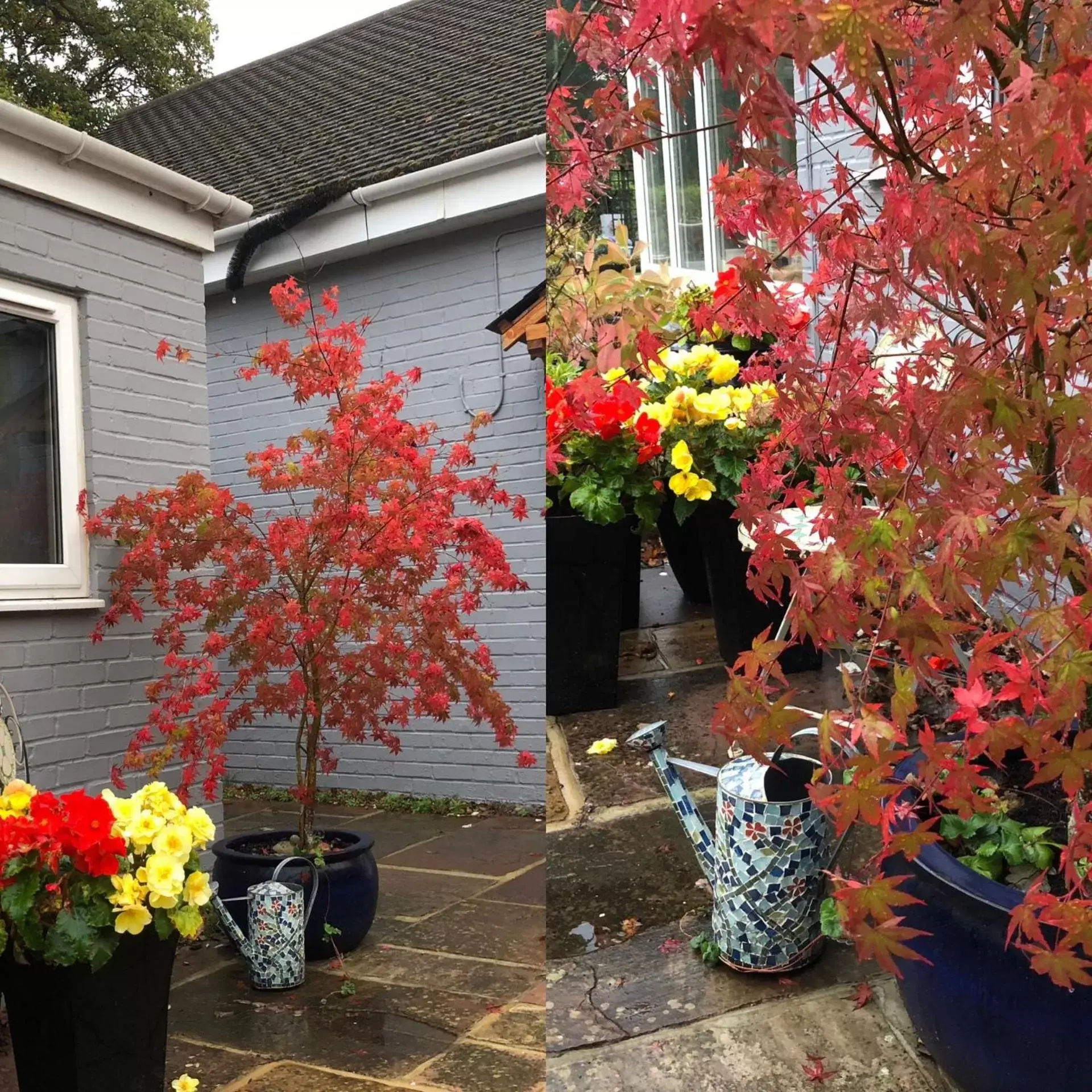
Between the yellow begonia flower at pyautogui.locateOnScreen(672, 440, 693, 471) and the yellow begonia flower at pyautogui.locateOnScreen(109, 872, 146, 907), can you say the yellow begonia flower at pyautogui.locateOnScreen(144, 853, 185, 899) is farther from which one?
the yellow begonia flower at pyautogui.locateOnScreen(672, 440, 693, 471)

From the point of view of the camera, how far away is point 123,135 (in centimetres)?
125

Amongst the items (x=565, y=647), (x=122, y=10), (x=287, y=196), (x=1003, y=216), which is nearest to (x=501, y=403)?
(x=287, y=196)

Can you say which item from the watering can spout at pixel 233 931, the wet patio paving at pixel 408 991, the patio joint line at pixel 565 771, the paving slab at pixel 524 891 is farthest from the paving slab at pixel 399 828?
the patio joint line at pixel 565 771

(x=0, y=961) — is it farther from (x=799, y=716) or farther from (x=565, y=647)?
(x=799, y=716)

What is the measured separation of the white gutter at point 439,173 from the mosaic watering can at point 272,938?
0.95 meters

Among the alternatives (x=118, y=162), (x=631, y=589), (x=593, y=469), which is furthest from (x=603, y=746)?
(x=118, y=162)

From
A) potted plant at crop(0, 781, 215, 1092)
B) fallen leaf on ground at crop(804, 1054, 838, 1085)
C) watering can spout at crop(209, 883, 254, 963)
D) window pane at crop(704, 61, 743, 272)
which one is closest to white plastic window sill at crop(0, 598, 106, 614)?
potted plant at crop(0, 781, 215, 1092)

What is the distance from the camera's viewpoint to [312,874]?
4.73 ft

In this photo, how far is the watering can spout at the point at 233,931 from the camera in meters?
1.32

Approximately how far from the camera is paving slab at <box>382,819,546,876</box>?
54.8 inches

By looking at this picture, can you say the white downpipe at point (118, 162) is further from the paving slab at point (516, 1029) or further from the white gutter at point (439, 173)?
the paving slab at point (516, 1029)

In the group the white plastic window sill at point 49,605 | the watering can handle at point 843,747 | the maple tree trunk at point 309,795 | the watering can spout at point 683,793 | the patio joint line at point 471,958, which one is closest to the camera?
the watering can handle at point 843,747

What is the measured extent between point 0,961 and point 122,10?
1075mm

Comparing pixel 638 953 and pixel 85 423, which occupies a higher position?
pixel 85 423
